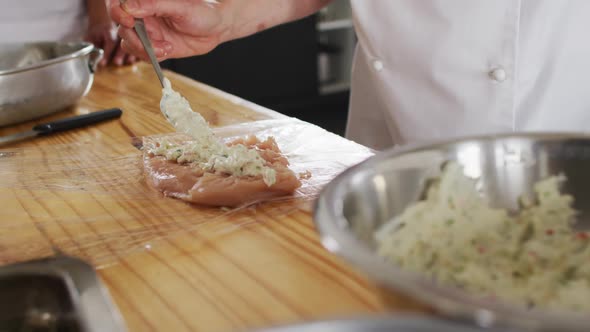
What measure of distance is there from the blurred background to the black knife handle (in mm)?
2634

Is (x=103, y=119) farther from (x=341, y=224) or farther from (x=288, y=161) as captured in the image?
(x=341, y=224)

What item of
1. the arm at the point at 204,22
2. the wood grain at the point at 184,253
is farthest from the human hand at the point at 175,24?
the wood grain at the point at 184,253

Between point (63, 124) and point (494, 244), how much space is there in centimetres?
107

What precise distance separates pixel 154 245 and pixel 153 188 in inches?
8.9

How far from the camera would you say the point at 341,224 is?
23.4 inches

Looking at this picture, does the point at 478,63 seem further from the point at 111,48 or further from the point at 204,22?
the point at 111,48

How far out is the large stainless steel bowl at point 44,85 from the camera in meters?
1.46

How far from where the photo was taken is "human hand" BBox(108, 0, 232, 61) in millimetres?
1339

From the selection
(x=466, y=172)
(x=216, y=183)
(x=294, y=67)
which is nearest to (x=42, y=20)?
(x=216, y=183)

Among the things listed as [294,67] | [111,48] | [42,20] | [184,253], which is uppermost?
[42,20]

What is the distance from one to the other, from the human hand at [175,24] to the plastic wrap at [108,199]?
9.2 inches

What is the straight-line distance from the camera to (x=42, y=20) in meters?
2.30

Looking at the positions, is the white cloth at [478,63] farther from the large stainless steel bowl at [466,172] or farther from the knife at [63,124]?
the knife at [63,124]

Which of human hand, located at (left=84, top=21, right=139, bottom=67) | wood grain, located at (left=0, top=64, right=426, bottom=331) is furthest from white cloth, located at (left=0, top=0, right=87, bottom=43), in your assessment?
wood grain, located at (left=0, top=64, right=426, bottom=331)
